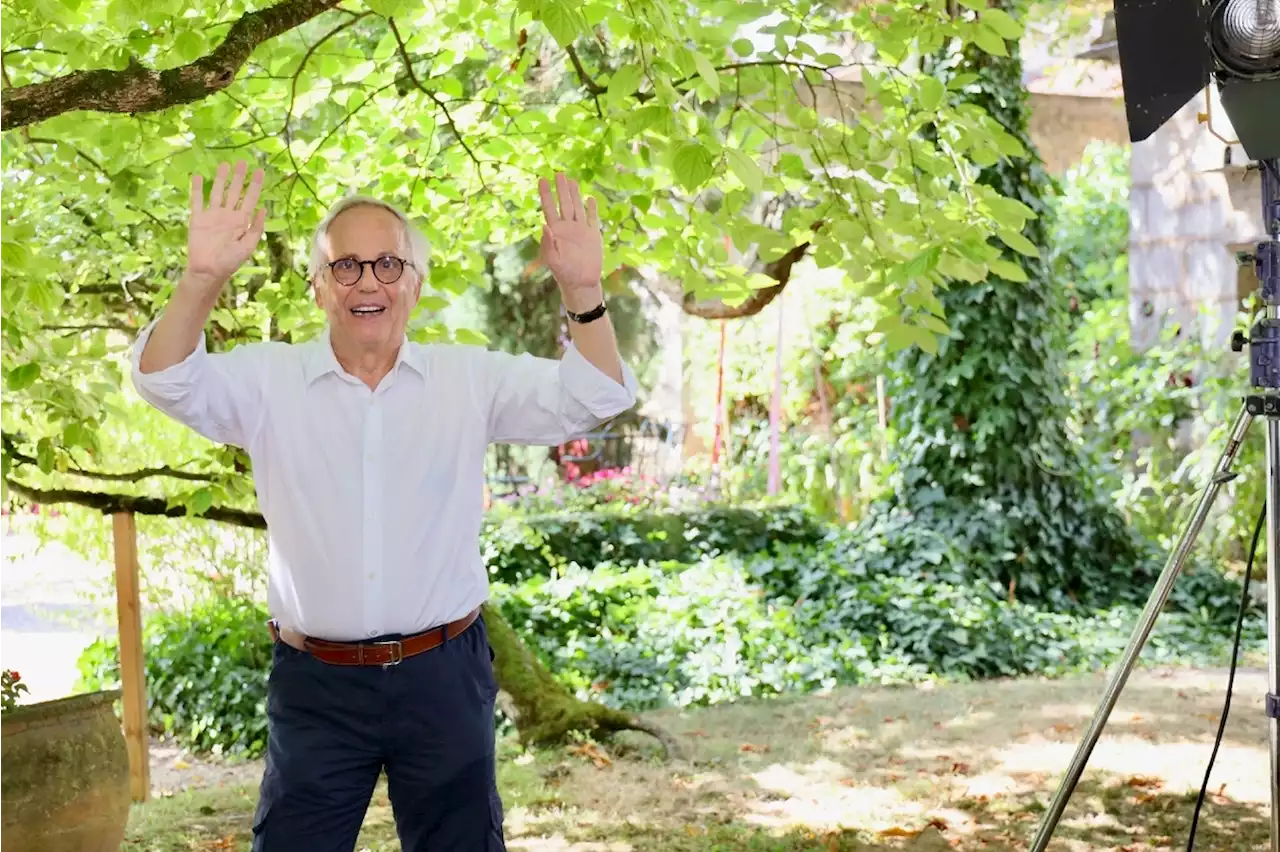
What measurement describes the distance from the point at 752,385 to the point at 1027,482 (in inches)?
147

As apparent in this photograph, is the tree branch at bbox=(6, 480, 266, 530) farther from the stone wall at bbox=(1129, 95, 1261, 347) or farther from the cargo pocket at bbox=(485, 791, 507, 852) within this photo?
the stone wall at bbox=(1129, 95, 1261, 347)

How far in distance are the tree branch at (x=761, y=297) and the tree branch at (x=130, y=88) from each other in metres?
2.49

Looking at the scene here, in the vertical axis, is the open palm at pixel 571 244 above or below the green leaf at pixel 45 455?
above

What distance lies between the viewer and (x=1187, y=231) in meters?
9.21

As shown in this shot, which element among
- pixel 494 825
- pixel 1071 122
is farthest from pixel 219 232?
pixel 1071 122

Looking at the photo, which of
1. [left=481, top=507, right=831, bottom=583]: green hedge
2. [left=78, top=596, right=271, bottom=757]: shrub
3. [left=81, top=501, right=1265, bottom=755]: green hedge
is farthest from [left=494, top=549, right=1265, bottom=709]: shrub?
[left=78, top=596, right=271, bottom=757]: shrub

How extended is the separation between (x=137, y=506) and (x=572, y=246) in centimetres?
308

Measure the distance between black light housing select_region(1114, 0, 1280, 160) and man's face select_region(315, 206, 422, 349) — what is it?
150 cm

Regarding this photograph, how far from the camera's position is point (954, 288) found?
746 centimetres

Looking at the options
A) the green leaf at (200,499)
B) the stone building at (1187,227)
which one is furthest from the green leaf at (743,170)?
the stone building at (1187,227)

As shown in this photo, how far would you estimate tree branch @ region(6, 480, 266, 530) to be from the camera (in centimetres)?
437

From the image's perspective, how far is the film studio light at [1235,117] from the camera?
104 inches

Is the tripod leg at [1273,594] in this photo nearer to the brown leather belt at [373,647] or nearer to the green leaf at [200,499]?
the brown leather belt at [373,647]

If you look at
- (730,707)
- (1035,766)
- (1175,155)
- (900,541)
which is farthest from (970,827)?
(1175,155)
